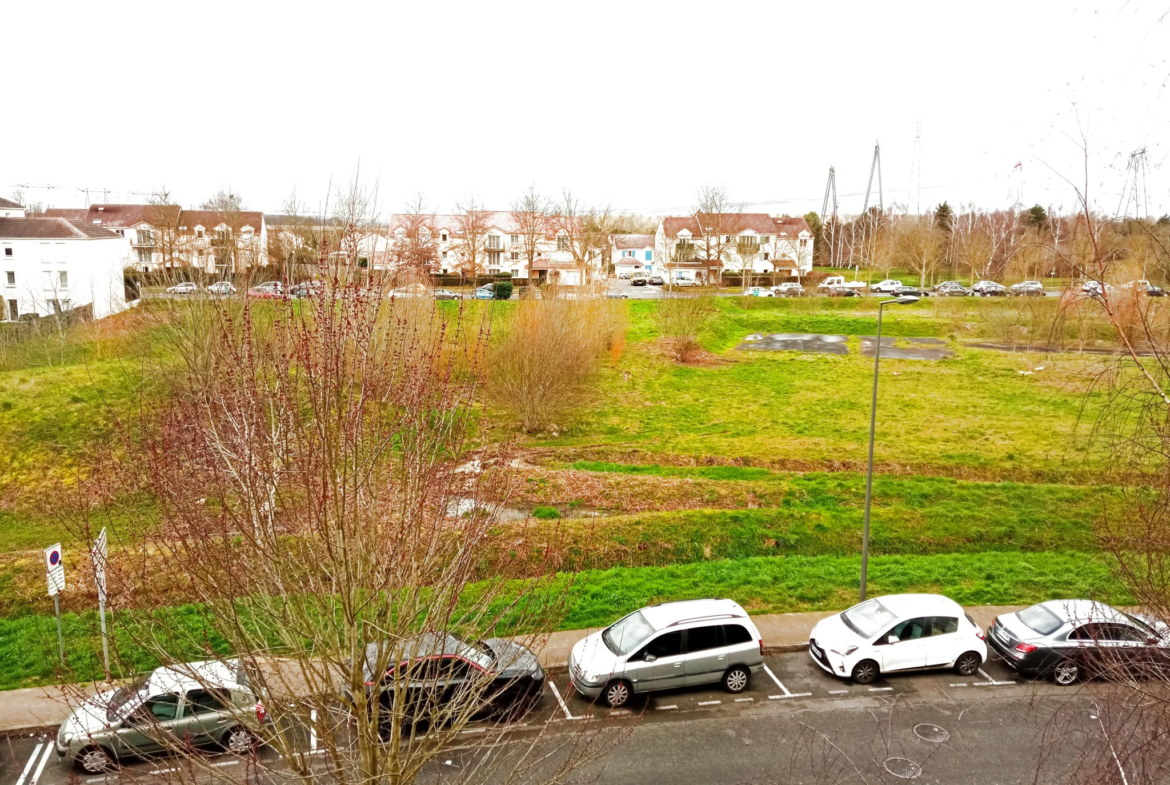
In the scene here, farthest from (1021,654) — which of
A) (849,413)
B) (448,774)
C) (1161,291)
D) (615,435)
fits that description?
(849,413)

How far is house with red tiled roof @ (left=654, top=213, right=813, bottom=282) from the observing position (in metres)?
66.0

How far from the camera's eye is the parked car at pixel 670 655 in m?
12.5

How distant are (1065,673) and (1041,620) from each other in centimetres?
94

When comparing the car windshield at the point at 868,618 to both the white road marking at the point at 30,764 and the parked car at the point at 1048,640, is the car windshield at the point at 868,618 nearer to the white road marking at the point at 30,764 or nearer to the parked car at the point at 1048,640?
the parked car at the point at 1048,640

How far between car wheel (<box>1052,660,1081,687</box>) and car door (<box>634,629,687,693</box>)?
6596 mm

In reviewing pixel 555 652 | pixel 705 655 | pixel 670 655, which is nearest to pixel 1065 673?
pixel 705 655

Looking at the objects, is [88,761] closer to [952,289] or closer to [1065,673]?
[1065,673]

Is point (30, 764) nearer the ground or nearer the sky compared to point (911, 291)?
nearer the ground

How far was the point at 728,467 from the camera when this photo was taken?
80.7 ft

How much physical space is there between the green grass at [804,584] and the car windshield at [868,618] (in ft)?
5.80

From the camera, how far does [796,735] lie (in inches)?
462

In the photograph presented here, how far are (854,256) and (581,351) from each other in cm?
6455

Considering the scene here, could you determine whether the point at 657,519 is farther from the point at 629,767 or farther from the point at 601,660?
the point at 629,767

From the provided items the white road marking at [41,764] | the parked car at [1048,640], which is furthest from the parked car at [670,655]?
the white road marking at [41,764]
